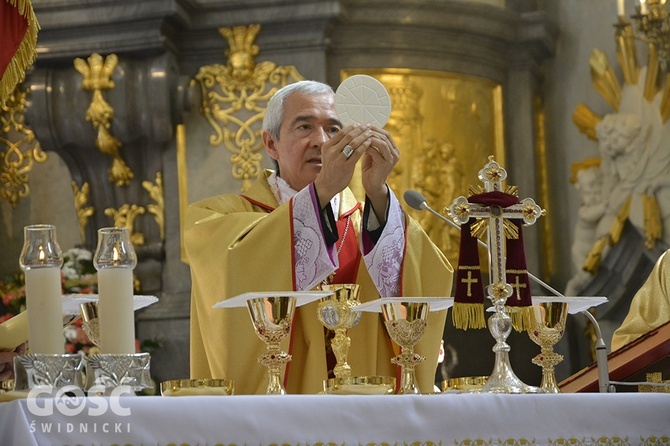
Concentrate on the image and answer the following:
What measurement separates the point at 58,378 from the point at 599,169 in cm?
585

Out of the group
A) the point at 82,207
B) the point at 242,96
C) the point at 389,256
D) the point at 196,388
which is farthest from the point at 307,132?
the point at 82,207

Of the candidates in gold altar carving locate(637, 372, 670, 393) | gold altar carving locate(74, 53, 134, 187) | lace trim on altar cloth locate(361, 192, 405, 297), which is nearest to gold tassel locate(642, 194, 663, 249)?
gold altar carving locate(74, 53, 134, 187)

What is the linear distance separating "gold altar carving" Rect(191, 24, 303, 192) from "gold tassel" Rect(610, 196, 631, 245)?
2.15 metres

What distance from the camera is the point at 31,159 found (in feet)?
26.3

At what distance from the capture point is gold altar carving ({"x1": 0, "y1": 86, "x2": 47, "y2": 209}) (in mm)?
8008

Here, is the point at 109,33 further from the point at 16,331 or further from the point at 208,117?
the point at 16,331

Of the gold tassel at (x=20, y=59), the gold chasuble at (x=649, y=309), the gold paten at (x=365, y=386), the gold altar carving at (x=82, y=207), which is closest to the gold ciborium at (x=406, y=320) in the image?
the gold paten at (x=365, y=386)

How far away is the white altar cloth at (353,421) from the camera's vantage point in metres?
2.47

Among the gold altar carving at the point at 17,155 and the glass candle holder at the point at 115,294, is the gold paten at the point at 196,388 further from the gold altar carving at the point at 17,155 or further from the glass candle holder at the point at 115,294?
the gold altar carving at the point at 17,155

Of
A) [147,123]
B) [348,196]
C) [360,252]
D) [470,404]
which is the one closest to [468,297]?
[470,404]

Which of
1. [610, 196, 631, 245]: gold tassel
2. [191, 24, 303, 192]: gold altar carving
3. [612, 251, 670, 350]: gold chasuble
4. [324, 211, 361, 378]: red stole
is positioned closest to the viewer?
[324, 211, 361, 378]: red stole

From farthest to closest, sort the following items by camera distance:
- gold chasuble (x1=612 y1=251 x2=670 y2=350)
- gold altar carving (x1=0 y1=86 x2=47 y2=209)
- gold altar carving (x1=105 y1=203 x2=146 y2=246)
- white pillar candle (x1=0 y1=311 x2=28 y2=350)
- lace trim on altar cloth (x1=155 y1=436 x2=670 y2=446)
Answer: gold altar carving (x1=0 y1=86 x2=47 y2=209) → gold altar carving (x1=105 y1=203 x2=146 y2=246) → gold chasuble (x1=612 y1=251 x2=670 y2=350) → white pillar candle (x1=0 y1=311 x2=28 y2=350) → lace trim on altar cloth (x1=155 y1=436 x2=670 y2=446)

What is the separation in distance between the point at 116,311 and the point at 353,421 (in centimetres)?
57

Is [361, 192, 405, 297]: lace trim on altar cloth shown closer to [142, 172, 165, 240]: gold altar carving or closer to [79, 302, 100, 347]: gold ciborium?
[79, 302, 100, 347]: gold ciborium
